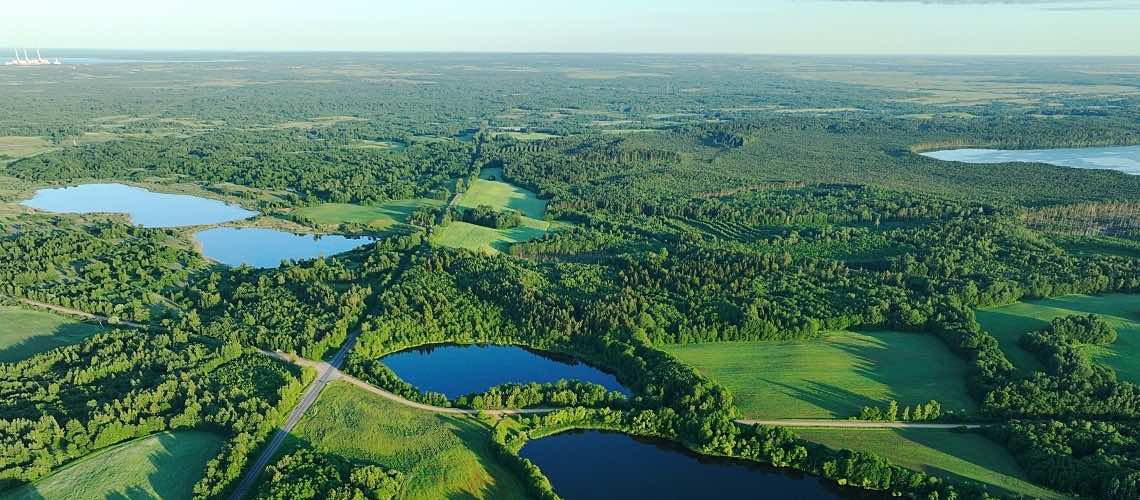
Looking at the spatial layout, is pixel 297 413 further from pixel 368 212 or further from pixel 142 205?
pixel 142 205

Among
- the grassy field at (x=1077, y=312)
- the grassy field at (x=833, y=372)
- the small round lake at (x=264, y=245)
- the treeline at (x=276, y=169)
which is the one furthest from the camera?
the treeline at (x=276, y=169)

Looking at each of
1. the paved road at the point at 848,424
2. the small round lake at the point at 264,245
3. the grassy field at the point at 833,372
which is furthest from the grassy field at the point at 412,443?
the small round lake at the point at 264,245

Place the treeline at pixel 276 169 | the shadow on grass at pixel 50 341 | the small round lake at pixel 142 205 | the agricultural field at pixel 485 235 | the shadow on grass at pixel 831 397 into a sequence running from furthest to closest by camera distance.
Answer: the treeline at pixel 276 169 → the small round lake at pixel 142 205 → the agricultural field at pixel 485 235 → the shadow on grass at pixel 50 341 → the shadow on grass at pixel 831 397

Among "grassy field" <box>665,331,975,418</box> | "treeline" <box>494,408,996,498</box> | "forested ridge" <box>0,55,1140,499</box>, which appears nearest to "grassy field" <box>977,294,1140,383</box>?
"forested ridge" <box>0,55,1140,499</box>

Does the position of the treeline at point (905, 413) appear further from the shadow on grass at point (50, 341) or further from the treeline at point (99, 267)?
the shadow on grass at point (50, 341)

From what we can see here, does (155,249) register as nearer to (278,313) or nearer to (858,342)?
(278,313)

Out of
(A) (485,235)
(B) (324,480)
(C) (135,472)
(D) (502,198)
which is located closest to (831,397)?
(B) (324,480)

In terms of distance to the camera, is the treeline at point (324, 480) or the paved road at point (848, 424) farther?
the paved road at point (848, 424)

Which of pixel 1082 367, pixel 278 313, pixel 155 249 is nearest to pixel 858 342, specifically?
pixel 1082 367
